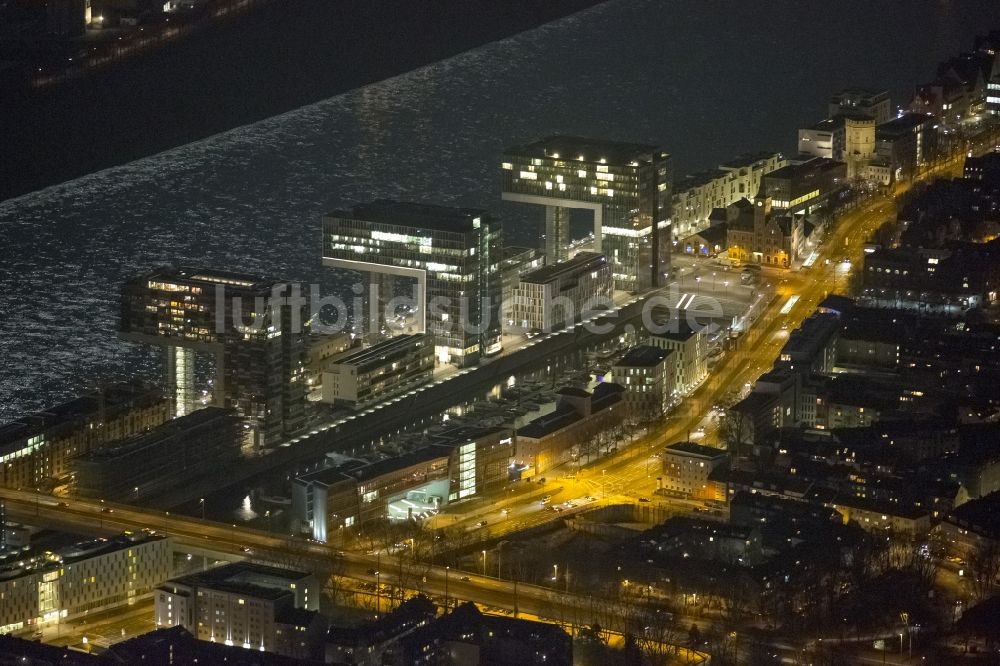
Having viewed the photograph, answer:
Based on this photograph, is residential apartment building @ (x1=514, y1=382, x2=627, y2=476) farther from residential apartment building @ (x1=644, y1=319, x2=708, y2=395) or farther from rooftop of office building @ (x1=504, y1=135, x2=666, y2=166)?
rooftop of office building @ (x1=504, y1=135, x2=666, y2=166)

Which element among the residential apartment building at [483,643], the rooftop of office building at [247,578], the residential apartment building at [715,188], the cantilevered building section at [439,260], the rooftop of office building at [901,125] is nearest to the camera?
the residential apartment building at [483,643]

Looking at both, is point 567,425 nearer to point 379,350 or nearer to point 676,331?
point 379,350

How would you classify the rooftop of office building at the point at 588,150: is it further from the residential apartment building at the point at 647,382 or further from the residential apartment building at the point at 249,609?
the residential apartment building at the point at 249,609

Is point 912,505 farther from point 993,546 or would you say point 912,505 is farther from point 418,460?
point 418,460

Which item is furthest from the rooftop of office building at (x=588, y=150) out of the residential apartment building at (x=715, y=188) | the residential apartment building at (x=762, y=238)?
the residential apartment building at (x=762, y=238)

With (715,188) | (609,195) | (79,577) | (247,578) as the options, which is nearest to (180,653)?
(247,578)

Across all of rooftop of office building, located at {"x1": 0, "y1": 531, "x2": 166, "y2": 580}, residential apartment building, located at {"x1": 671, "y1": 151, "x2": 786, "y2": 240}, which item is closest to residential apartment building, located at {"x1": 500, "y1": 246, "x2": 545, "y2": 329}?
residential apartment building, located at {"x1": 671, "y1": 151, "x2": 786, "y2": 240}
